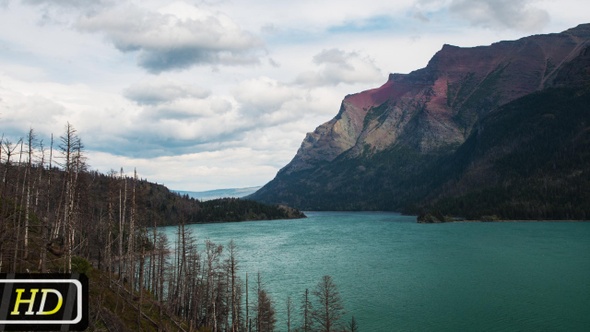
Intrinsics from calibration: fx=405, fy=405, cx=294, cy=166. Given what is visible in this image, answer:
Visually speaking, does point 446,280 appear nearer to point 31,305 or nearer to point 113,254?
point 113,254

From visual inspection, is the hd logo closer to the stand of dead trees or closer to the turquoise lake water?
the stand of dead trees

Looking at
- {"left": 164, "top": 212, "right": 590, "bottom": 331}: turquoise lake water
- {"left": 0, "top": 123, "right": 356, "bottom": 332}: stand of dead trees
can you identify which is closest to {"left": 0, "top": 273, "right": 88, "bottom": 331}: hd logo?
{"left": 0, "top": 123, "right": 356, "bottom": 332}: stand of dead trees

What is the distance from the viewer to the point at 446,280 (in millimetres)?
112750

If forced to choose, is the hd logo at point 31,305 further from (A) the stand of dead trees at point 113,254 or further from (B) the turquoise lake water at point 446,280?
(B) the turquoise lake water at point 446,280

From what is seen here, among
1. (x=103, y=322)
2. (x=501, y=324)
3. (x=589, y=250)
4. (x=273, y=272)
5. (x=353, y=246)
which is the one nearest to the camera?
(x=103, y=322)

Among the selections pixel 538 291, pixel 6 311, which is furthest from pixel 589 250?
pixel 6 311

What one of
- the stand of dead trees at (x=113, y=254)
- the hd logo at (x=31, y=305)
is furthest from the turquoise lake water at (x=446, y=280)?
the hd logo at (x=31, y=305)

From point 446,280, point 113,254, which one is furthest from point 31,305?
point 446,280

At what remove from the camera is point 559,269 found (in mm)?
118188

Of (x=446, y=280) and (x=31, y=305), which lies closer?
(x=31, y=305)

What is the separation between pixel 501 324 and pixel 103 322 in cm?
6573

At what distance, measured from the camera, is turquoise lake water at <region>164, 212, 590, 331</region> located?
251 feet

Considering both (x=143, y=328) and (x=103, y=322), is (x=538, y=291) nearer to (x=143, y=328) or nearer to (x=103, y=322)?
(x=143, y=328)

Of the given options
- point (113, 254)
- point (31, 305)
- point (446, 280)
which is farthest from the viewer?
point (446, 280)
